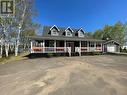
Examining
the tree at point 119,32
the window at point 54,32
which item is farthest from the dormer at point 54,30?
the tree at point 119,32

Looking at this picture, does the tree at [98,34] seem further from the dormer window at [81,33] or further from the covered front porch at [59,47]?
the dormer window at [81,33]

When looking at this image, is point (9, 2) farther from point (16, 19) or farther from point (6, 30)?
point (6, 30)

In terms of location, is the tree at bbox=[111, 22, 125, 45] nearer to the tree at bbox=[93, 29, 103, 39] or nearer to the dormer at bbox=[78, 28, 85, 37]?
the tree at bbox=[93, 29, 103, 39]

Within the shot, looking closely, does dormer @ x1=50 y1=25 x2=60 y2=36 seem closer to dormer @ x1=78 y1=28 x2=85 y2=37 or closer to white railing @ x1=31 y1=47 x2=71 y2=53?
white railing @ x1=31 y1=47 x2=71 y2=53

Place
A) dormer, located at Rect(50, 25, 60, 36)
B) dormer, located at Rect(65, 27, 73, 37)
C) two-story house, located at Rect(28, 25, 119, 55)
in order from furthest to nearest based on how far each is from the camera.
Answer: dormer, located at Rect(65, 27, 73, 37) → dormer, located at Rect(50, 25, 60, 36) → two-story house, located at Rect(28, 25, 119, 55)

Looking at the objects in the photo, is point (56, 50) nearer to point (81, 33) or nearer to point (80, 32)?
point (80, 32)

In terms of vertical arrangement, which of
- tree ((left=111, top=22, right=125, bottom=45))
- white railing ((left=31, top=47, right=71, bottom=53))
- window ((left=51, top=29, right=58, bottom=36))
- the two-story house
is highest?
tree ((left=111, top=22, right=125, bottom=45))

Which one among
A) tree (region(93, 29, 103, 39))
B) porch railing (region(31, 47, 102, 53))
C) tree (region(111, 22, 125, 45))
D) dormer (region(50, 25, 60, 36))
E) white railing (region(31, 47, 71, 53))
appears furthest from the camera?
tree (region(93, 29, 103, 39))

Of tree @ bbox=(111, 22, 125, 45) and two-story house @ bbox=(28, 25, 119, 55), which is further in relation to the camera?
tree @ bbox=(111, 22, 125, 45)

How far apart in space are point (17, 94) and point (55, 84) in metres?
2.17

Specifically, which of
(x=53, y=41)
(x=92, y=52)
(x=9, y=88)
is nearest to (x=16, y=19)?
(x=53, y=41)

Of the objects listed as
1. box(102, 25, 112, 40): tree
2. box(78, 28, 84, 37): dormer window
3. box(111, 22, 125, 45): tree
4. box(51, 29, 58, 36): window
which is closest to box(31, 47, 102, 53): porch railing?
box(51, 29, 58, 36): window

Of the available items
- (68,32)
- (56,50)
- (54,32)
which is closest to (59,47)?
(56,50)

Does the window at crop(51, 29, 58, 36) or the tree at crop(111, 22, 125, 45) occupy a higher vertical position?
the tree at crop(111, 22, 125, 45)
